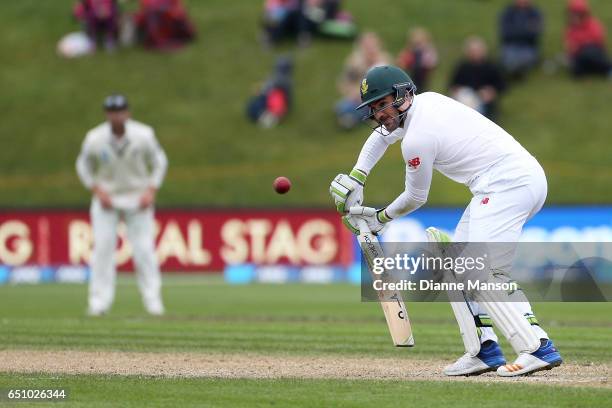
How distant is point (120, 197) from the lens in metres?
15.6

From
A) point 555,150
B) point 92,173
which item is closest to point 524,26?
point 555,150

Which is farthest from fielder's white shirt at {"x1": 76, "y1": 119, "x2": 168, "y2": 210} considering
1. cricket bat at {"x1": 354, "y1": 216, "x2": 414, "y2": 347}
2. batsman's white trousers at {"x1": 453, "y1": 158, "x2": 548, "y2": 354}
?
batsman's white trousers at {"x1": 453, "y1": 158, "x2": 548, "y2": 354}

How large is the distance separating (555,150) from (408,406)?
2044cm

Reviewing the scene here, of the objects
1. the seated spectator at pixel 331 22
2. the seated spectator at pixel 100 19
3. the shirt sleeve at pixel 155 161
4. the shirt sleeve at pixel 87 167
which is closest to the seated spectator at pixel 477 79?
the seated spectator at pixel 331 22

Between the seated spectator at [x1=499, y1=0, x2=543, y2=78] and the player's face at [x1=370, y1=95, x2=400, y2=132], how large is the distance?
19.9 metres

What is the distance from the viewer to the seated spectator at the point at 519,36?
2802 cm

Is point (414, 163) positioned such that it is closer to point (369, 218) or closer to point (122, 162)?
point (369, 218)

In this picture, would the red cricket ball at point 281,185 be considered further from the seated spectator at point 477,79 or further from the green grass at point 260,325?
the seated spectator at point 477,79

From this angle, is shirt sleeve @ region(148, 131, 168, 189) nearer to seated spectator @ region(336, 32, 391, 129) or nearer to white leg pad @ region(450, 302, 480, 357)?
white leg pad @ region(450, 302, 480, 357)

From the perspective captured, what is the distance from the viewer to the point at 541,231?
70.8 feet

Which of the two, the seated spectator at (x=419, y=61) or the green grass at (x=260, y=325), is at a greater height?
the seated spectator at (x=419, y=61)

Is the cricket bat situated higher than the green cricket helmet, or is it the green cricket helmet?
the green cricket helmet

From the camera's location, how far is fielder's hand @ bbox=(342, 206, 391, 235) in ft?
30.1

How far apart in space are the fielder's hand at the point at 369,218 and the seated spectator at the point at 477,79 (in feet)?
57.6
